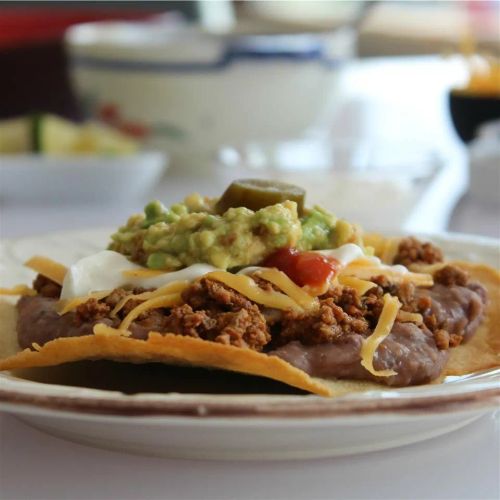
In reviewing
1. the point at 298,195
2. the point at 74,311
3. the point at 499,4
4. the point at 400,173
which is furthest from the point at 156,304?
the point at 499,4

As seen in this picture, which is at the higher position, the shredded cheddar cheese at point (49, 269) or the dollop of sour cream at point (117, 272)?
the dollop of sour cream at point (117, 272)

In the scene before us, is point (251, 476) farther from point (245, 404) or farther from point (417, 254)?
point (417, 254)

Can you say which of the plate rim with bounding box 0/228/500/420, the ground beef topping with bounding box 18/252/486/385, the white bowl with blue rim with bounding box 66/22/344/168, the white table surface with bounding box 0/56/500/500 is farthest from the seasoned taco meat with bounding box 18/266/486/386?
the white bowl with blue rim with bounding box 66/22/344/168

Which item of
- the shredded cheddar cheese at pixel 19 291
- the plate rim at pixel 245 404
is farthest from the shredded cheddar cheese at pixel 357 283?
the shredded cheddar cheese at pixel 19 291

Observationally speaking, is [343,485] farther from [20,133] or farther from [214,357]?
[20,133]

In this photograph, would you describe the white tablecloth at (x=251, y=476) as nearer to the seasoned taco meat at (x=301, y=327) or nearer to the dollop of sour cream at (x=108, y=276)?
the seasoned taco meat at (x=301, y=327)
